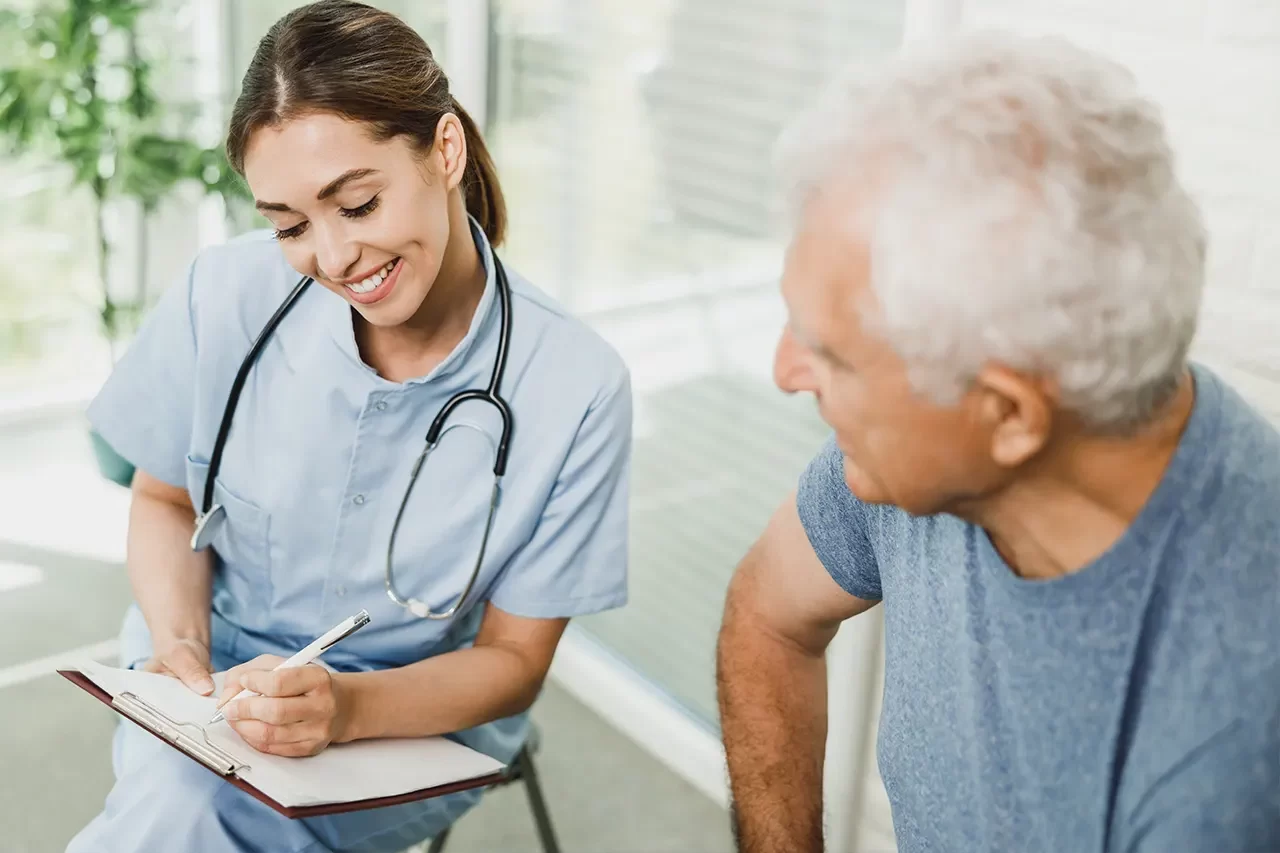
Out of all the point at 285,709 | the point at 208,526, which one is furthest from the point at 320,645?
the point at 208,526

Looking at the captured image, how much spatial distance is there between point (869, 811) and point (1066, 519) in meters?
1.09

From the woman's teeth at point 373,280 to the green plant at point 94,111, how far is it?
1330 mm

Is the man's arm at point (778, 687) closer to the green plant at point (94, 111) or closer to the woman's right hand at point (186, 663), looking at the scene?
the woman's right hand at point (186, 663)

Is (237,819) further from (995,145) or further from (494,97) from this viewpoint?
(494,97)

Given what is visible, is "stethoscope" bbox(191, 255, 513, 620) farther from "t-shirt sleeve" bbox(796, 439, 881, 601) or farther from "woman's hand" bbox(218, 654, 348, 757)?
"t-shirt sleeve" bbox(796, 439, 881, 601)

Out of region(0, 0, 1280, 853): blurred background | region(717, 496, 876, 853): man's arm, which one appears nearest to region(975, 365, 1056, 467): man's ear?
region(717, 496, 876, 853): man's arm

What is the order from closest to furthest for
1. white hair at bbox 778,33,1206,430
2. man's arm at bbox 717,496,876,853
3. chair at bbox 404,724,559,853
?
white hair at bbox 778,33,1206,430 < man's arm at bbox 717,496,876,853 < chair at bbox 404,724,559,853

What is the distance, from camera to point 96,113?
106 inches

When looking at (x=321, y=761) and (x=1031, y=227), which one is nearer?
(x=1031, y=227)

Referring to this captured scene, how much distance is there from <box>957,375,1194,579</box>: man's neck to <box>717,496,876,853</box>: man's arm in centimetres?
31

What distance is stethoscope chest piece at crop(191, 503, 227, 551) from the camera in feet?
4.63

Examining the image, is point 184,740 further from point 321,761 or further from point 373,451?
point 373,451

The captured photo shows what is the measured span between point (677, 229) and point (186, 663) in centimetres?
110

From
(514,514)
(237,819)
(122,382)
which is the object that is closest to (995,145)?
(514,514)
